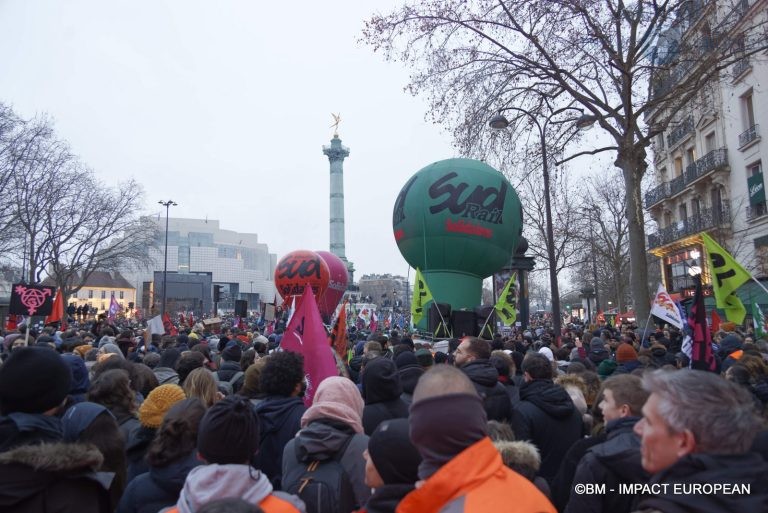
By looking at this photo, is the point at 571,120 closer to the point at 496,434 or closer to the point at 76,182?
the point at 496,434

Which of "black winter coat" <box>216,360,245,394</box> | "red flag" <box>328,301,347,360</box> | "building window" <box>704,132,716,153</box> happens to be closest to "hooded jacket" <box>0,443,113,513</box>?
"black winter coat" <box>216,360,245,394</box>

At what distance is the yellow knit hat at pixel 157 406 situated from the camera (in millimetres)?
3625

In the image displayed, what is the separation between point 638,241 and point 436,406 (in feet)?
50.0

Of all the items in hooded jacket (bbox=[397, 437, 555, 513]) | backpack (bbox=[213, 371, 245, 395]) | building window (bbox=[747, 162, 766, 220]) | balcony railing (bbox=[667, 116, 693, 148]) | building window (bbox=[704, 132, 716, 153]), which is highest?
balcony railing (bbox=[667, 116, 693, 148])

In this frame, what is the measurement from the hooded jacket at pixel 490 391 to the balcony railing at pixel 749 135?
2822 centimetres

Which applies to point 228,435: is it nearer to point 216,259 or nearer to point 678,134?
point 678,134

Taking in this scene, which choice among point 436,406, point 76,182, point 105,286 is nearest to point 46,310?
point 436,406

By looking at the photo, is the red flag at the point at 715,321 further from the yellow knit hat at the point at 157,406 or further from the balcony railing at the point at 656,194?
the balcony railing at the point at 656,194

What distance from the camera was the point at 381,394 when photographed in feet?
13.2

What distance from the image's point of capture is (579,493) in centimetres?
278

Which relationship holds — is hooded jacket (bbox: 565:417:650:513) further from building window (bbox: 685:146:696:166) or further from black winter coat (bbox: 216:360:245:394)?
building window (bbox: 685:146:696:166)

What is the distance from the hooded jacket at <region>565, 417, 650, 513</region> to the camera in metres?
2.68

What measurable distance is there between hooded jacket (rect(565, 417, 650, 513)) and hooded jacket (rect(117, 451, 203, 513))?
6.59 feet

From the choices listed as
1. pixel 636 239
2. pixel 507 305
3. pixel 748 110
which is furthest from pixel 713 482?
pixel 748 110
